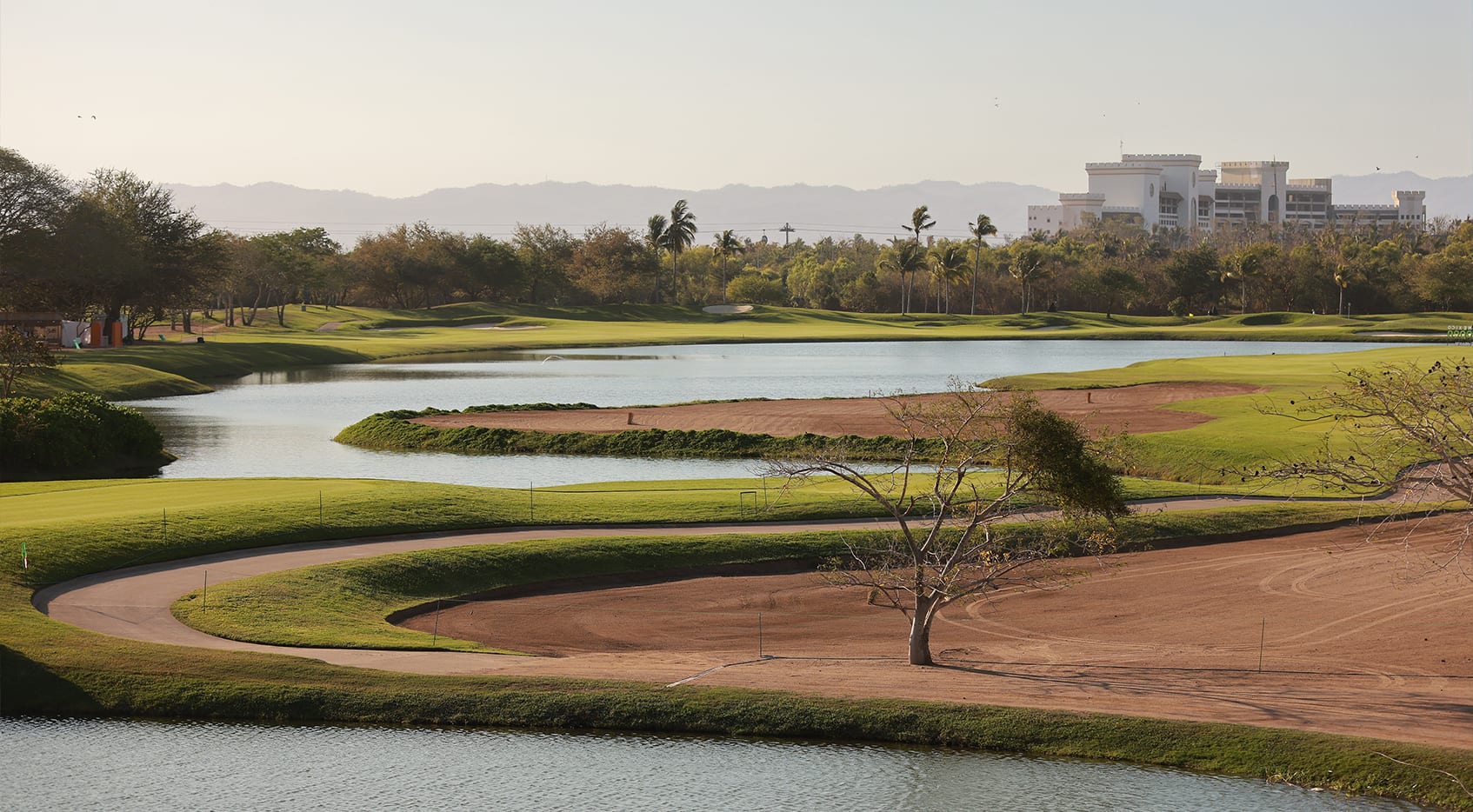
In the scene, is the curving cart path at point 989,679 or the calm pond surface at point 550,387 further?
the calm pond surface at point 550,387

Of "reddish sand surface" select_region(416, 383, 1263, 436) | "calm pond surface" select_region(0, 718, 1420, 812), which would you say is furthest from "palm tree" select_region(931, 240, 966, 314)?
"calm pond surface" select_region(0, 718, 1420, 812)

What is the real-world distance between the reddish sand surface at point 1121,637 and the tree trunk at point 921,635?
328mm

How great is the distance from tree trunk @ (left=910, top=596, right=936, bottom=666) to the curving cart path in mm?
325

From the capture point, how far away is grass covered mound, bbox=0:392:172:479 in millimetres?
49469

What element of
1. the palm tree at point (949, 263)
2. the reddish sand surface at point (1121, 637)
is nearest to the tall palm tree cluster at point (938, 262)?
the palm tree at point (949, 263)

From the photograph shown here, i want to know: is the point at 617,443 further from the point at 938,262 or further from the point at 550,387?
the point at 938,262

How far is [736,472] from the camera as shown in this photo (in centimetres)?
5175

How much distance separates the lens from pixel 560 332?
152250 mm

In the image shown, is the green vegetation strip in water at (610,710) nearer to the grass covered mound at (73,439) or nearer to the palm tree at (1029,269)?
the grass covered mound at (73,439)

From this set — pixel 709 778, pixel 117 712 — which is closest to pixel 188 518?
pixel 117 712

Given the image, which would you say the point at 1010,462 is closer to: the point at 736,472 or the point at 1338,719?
the point at 1338,719

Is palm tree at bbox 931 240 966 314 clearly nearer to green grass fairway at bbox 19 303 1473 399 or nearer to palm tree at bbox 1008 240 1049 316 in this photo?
green grass fairway at bbox 19 303 1473 399

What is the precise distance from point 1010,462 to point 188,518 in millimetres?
20117

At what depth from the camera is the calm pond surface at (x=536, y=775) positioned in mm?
17984
